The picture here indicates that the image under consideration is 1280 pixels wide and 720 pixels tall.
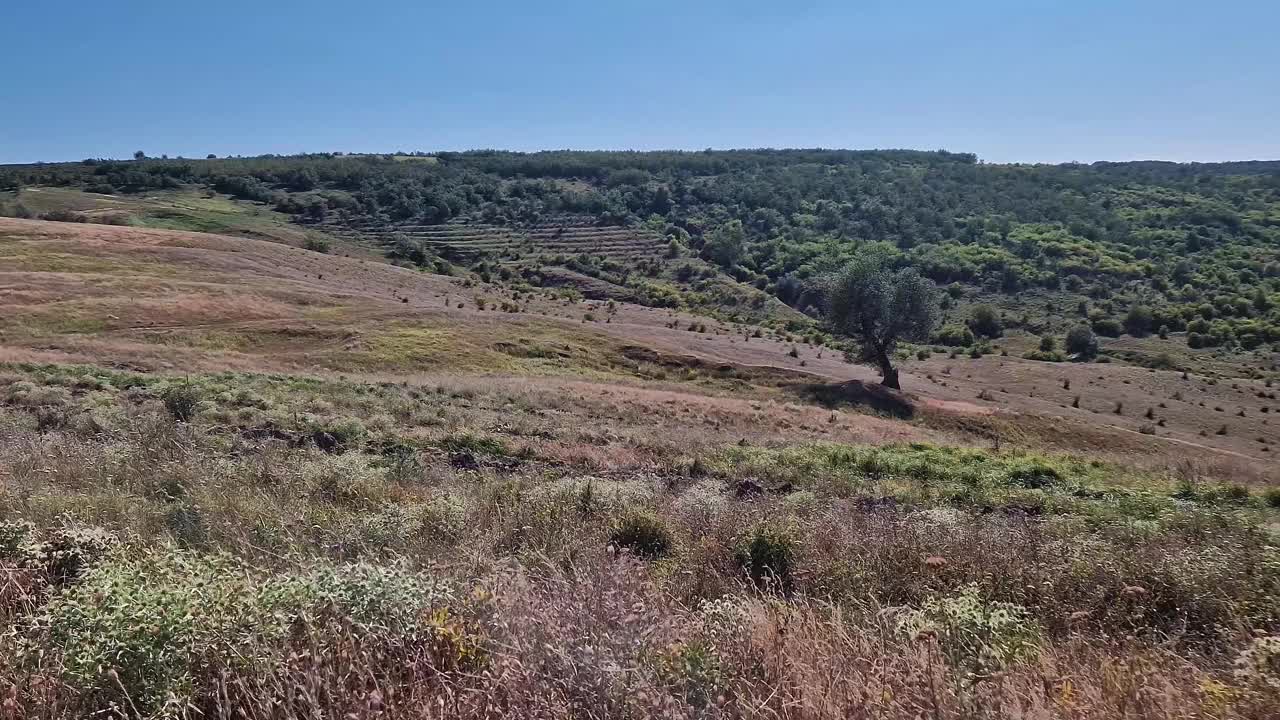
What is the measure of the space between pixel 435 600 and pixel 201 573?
1.03 m

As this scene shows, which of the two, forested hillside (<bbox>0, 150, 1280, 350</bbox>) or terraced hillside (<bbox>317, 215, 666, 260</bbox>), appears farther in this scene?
terraced hillside (<bbox>317, 215, 666, 260</bbox>)

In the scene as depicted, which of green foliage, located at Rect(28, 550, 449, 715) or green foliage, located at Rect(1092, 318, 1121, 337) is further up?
green foliage, located at Rect(28, 550, 449, 715)

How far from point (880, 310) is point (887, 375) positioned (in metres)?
3.83

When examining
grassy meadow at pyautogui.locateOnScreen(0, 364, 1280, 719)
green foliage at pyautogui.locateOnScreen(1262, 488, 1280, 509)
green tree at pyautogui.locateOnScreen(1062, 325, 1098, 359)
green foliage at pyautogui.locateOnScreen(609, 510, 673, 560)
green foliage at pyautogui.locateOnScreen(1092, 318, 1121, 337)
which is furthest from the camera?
green foliage at pyautogui.locateOnScreen(1092, 318, 1121, 337)

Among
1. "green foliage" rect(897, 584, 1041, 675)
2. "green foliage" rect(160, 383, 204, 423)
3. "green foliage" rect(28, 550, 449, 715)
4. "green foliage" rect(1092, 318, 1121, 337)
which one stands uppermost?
"green foliage" rect(28, 550, 449, 715)

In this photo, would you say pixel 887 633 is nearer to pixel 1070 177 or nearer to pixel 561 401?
pixel 561 401

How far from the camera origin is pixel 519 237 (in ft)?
330

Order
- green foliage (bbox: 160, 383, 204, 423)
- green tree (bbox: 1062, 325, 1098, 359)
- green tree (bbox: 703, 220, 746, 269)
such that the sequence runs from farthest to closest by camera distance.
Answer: green tree (bbox: 703, 220, 746, 269) < green tree (bbox: 1062, 325, 1098, 359) < green foliage (bbox: 160, 383, 204, 423)

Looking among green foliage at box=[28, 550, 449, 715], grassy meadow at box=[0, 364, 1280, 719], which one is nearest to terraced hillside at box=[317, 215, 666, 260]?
grassy meadow at box=[0, 364, 1280, 719]

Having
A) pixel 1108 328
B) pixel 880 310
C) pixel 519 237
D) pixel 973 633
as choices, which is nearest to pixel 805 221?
pixel 519 237

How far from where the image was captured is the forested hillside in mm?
87188

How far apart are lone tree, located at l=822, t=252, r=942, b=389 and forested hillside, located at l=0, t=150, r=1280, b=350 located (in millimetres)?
35236

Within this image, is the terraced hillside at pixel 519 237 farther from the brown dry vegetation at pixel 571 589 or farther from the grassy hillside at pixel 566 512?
the brown dry vegetation at pixel 571 589

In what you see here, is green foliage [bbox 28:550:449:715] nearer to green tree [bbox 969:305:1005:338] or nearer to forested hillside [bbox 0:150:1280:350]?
forested hillside [bbox 0:150:1280:350]
